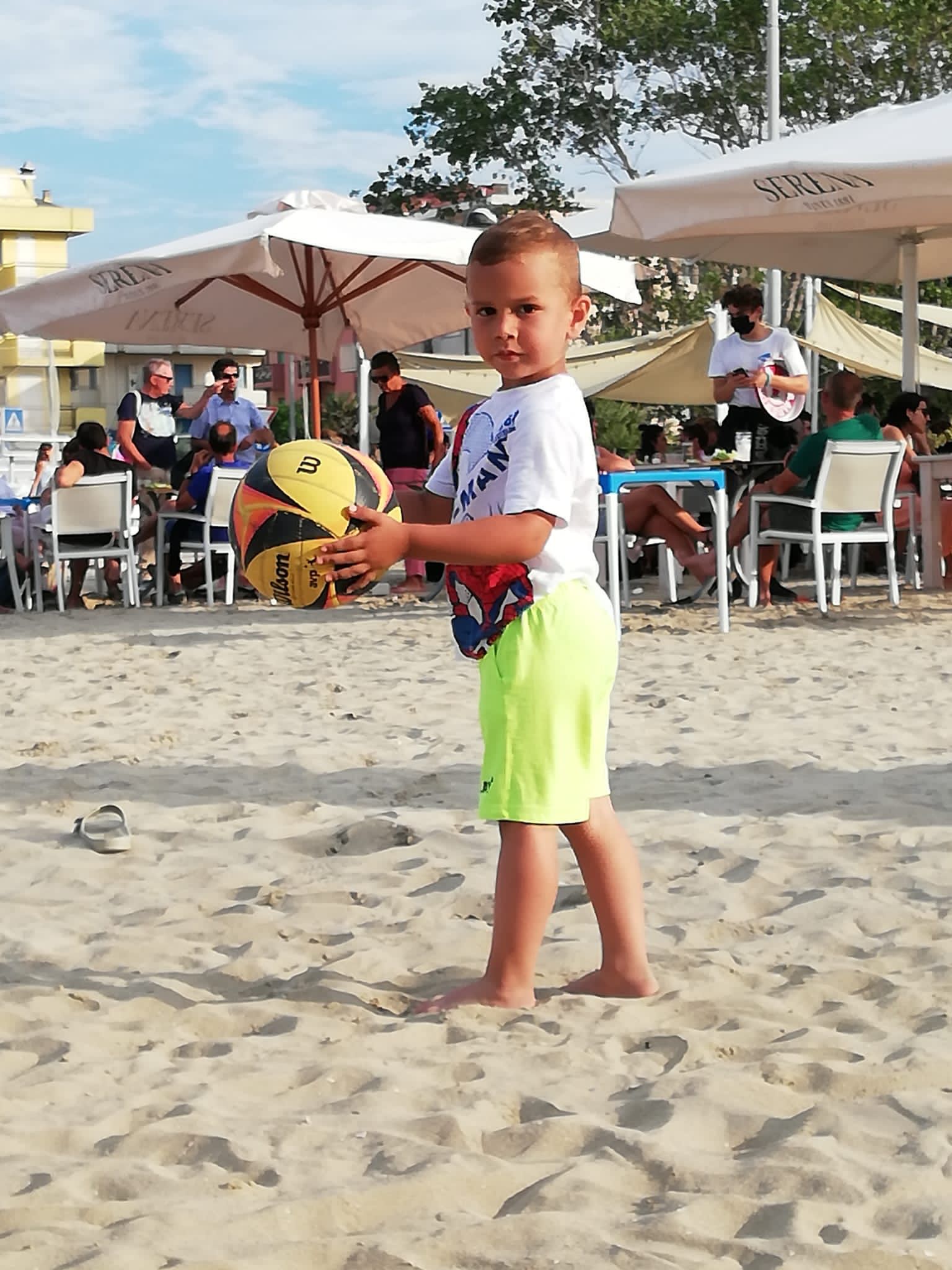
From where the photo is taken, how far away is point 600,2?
33438 mm

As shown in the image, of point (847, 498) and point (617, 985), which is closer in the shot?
point (617, 985)

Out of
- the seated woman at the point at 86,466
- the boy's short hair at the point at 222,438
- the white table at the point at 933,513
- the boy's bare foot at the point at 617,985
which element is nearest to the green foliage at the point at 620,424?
the boy's short hair at the point at 222,438

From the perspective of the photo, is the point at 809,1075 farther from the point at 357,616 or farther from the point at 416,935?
the point at 357,616

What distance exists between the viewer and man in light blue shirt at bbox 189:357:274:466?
42.4 ft

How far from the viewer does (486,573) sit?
2.98 meters

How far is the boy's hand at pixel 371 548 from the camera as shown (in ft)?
8.90

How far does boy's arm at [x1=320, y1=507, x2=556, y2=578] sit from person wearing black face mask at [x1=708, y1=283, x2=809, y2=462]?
7.67m

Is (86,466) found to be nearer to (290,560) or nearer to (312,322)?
(312,322)

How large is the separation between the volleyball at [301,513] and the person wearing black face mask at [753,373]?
7.54 metres

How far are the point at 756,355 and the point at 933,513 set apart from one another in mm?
1603

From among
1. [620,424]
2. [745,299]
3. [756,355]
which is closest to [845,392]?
[756,355]

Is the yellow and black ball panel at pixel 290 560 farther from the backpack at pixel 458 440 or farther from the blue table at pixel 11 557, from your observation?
the blue table at pixel 11 557

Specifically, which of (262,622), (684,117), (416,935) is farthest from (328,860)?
(684,117)

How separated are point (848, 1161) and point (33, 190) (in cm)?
8137
